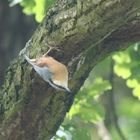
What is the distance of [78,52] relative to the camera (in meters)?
1.67

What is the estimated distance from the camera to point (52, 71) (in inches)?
59.2

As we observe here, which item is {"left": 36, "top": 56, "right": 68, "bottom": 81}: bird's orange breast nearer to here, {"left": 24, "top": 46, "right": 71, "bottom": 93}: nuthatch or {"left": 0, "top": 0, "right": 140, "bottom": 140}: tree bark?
{"left": 24, "top": 46, "right": 71, "bottom": 93}: nuthatch

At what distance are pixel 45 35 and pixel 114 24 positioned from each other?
21 centimetres

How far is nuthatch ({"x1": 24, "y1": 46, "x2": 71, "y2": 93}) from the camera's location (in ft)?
4.95

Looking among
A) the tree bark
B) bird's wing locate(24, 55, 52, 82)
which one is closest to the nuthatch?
bird's wing locate(24, 55, 52, 82)

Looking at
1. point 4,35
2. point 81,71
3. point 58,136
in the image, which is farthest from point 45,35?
point 4,35

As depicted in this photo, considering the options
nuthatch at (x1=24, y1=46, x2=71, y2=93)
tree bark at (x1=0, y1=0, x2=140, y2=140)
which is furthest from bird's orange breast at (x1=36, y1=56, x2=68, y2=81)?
tree bark at (x1=0, y1=0, x2=140, y2=140)

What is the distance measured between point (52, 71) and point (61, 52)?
156 mm

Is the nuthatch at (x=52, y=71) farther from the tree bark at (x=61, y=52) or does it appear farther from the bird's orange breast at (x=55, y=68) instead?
the tree bark at (x=61, y=52)

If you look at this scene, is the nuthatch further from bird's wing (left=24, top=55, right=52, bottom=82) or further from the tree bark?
the tree bark

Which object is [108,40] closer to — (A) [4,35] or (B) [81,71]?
(B) [81,71]

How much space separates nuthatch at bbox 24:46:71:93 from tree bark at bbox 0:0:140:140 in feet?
0.34

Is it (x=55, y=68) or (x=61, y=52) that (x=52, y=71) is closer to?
(x=55, y=68)

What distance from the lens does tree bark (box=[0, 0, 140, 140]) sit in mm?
1580
